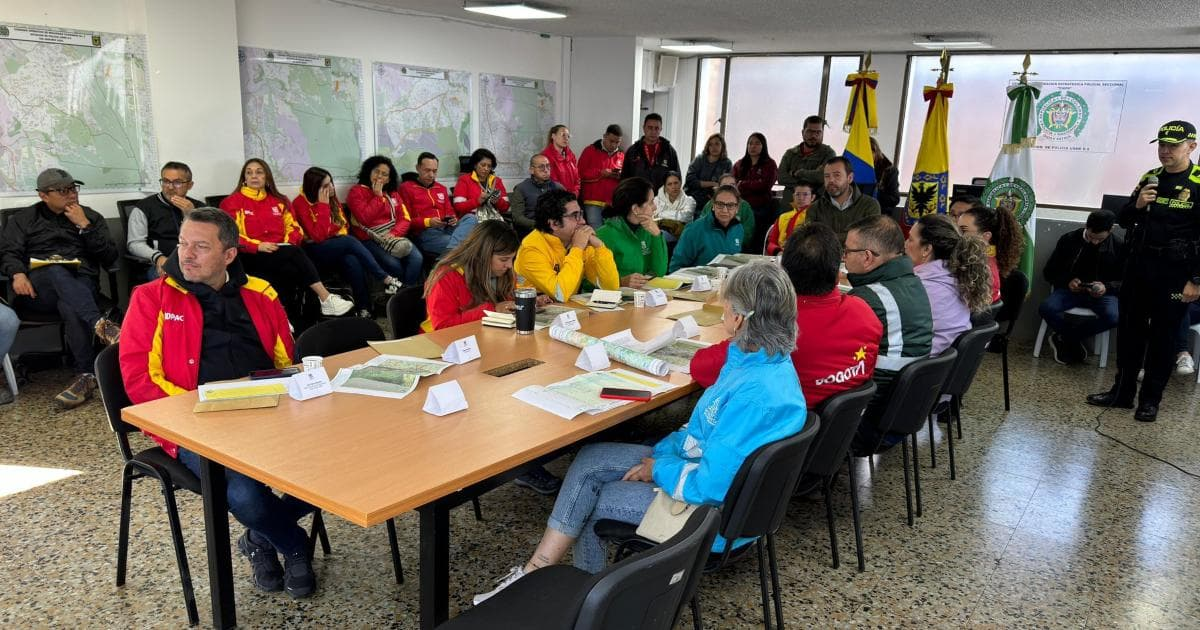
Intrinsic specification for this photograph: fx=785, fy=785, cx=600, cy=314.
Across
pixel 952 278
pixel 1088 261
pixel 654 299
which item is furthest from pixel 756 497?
pixel 1088 261

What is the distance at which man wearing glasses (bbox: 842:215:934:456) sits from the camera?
3.03 metres

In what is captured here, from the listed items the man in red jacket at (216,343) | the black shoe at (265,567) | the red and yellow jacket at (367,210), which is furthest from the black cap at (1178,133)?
the red and yellow jacket at (367,210)

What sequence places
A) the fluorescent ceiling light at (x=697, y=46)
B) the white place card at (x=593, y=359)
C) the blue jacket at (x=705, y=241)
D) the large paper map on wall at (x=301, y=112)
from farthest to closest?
1. the fluorescent ceiling light at (x=697, y=46)
2. the large paper map on wall at (x=301, y=112)
3. the blue jacket at (x=705, y=241)
4. the white place card at (x=593, y=359)

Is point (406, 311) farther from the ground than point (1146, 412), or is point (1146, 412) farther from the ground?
point (406, 311)

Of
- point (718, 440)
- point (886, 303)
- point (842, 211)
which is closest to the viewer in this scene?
point (718, 440)

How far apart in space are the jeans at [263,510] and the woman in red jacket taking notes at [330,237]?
12.4 ft

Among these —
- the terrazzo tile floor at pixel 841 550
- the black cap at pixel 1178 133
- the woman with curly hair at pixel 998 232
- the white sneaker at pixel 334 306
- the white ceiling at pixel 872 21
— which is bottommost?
the terrazzo tile floor at pixel 841 550

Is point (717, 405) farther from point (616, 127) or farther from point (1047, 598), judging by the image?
point (616, 127)

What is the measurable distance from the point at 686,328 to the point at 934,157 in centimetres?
495

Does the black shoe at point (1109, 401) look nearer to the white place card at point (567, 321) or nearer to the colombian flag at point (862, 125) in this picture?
the colombian flag at point (862, 125)

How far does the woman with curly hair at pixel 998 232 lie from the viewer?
175 inches

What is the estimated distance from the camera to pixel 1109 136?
349 inches

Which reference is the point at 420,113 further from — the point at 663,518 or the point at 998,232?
the point at 663,518

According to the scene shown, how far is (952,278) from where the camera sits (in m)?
3.50
